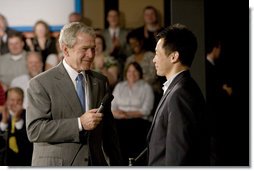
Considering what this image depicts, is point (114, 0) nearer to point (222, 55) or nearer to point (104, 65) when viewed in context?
point (104, 65)

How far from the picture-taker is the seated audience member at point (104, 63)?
104 inches

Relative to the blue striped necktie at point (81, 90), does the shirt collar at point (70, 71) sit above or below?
above

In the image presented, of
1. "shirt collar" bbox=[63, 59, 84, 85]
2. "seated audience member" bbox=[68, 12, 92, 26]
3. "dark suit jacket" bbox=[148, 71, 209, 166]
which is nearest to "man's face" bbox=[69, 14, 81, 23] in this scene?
"seated audience member" bbox=[68, 12, 92, 26]

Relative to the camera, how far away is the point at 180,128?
1.90 meters

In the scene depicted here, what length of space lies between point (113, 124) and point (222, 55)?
73cm

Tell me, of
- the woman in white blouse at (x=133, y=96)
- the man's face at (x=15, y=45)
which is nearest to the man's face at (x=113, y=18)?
the woman in white blouse at (x=133, y=96)

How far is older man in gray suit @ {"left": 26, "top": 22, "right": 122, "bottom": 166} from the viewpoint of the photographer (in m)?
2.28

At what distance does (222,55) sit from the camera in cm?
257

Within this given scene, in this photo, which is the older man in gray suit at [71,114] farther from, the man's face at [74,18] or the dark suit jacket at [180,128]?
the dark suit jacket at [180,128]

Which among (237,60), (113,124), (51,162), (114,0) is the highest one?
(114,0)

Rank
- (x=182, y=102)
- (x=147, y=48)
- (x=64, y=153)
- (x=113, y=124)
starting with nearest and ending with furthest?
1. (x=182, y=102)
2. (x=64, y=153)
3. (x=113, y=124)
4. (x=147, y=48)

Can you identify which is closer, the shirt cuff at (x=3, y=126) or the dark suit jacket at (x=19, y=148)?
the dark suit jacket at (x=19, y=148)

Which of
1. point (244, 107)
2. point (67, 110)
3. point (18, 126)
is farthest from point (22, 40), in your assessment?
point (244, 107)

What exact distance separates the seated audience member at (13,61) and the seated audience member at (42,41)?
0.06 metres
